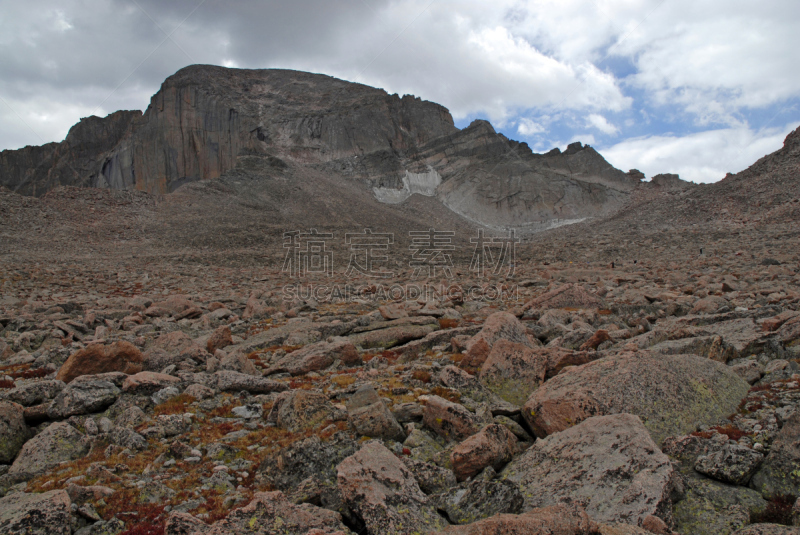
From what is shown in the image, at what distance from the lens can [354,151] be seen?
9150 centimetres

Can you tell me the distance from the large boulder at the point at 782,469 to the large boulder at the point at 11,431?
7.61m

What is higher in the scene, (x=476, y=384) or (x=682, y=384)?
(x=682, y=384)

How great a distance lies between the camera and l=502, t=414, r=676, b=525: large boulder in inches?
140

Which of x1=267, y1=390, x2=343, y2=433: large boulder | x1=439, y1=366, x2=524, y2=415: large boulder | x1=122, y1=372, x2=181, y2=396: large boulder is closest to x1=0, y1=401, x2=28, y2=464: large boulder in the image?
x1=122, y1=372, x2=181, y2=396: large boulder

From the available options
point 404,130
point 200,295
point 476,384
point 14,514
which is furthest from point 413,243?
point 404,130

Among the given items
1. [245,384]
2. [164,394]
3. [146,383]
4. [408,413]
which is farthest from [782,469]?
[146,383]

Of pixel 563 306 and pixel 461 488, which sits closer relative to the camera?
pixel 461 488

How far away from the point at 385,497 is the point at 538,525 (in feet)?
4.43

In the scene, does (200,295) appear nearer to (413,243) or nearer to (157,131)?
(413,243)

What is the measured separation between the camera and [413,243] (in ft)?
162

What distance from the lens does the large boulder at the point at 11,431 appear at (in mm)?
5055

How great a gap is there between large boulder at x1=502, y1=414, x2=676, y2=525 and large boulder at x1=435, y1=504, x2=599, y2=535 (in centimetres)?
46

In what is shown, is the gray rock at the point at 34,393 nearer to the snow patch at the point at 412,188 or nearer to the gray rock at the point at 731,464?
the gray rock at the point at 731,464

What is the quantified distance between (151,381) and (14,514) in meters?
3.27
